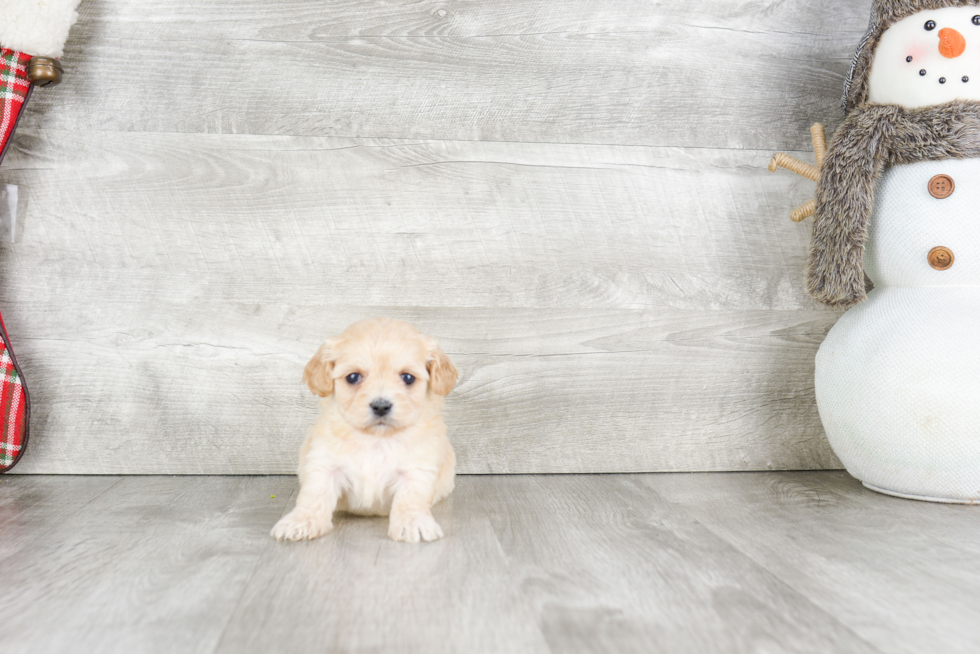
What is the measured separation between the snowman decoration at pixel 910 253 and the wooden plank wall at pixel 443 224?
261 mm

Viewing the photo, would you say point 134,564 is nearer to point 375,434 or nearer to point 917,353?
point 375,434

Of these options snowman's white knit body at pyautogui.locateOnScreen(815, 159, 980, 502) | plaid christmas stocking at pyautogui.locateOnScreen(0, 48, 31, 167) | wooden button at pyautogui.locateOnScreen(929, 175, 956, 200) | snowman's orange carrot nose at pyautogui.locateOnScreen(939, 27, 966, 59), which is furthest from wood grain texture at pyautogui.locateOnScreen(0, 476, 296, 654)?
snowman's orange carrot nose at pyautogui.locateOnScreen(939, 27, 966, 59)

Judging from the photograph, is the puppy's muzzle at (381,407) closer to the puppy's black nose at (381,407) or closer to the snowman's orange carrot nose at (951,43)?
the puppy's black nose at (381,407)

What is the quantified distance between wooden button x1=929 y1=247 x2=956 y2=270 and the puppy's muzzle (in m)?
1.04

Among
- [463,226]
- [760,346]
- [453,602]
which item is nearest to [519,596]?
[453,602]

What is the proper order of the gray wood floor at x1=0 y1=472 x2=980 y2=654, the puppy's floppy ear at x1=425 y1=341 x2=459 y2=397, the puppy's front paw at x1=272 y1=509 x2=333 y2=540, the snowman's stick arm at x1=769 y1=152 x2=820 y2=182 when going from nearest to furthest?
the gray wood floor at x1=0 y1=472 x2=980 y2=654, the puppy's front paw at x1=272 y1=509 x2=333 y2=540, the puppy's floppy ear at x1=425 y1=341 x2=459 y2=397, the snowman's stick arm at x1=769 y1=152 x2=820 y2=182

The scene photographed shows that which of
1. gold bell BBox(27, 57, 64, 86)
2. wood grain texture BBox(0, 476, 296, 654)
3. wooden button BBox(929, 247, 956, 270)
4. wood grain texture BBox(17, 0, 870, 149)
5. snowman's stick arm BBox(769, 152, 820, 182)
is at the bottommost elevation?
wood grain texture BBox(0, 476, 296, 654)

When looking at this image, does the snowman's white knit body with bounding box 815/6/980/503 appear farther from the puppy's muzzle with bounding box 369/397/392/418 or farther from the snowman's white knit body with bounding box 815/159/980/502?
the puppy's muzzle with bounding box 369/397/392/418

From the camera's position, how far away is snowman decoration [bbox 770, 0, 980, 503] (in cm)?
132

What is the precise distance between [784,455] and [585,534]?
76cm

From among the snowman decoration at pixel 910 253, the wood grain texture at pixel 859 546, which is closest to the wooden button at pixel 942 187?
the snowman decoration at pixel 910 253

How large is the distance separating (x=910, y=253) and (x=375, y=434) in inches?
41.7

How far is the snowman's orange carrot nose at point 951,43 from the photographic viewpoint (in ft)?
4.39

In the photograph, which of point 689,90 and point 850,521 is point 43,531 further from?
point 689,90
